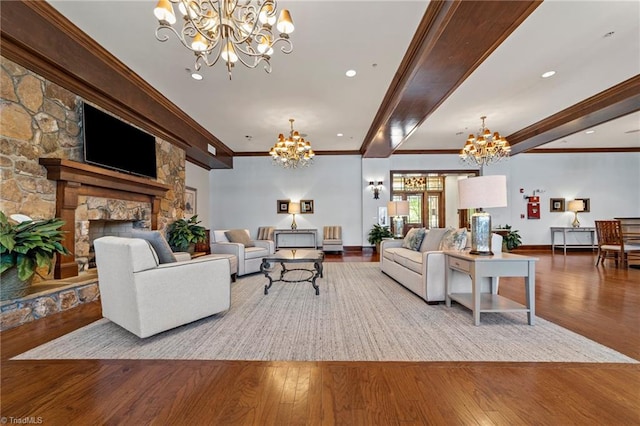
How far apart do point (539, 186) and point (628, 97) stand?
4.54m

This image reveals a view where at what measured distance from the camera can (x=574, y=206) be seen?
7828 millimetres

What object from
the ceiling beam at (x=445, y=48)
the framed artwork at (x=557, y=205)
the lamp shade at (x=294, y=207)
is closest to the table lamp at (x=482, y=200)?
the ceiling beam at (x=445, y=48)

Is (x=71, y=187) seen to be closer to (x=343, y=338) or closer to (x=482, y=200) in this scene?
(x=343, y=338)

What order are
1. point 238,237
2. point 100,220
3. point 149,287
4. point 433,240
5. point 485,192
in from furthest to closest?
1. point 238,237
2. point 100,220
3. point 433,240
4. point 485,192
5. point 149,287

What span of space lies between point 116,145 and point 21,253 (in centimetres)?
203

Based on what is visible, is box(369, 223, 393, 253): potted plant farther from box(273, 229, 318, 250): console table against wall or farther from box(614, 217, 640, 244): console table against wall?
box(614, 217, 640, 244): console table against wall

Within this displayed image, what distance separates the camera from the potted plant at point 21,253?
2.35m

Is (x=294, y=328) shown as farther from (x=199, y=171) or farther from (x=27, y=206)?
(x=199, y=171)

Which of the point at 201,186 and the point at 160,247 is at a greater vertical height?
the point at 201,186

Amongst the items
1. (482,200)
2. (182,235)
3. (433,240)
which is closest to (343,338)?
(482,200)

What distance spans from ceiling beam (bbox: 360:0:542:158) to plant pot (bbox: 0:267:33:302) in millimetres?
4642

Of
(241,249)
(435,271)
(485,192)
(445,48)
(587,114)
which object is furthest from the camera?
(587,114)

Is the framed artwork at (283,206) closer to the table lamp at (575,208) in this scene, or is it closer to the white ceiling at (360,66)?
the white ceiling at (360,66)

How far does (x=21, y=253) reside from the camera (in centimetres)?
242
